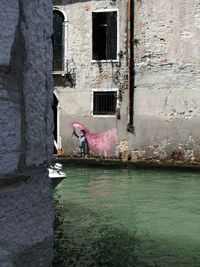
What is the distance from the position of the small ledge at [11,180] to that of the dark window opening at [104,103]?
43.9ft

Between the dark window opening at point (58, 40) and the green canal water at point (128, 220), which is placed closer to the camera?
the green canal water at point (128, 220)

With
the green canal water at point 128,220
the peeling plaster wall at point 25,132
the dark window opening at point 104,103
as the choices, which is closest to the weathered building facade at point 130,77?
the dark window opening at point 104,103

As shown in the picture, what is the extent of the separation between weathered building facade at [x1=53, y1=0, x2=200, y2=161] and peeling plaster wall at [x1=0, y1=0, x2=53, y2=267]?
12672 millimetres

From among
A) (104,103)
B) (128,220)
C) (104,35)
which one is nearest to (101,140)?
(104,103)

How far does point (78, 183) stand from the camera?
36.8 ft

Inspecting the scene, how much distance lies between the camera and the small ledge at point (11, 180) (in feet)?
3.49

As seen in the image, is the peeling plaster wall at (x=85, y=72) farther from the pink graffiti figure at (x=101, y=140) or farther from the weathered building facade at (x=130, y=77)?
the pink graffiti figure at (x=101, y=140)

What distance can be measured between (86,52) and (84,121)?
1.93 m

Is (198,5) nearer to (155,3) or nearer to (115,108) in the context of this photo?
(155,3)

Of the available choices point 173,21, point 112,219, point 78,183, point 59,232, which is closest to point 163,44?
point 173,21

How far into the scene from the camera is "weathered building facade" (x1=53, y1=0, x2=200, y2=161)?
13.7 meters

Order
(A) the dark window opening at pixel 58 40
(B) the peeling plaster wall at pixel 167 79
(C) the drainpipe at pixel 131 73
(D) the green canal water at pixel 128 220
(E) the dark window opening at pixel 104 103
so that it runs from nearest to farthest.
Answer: (D) the green canal water at pixel 128 220, (B) the peeling plaster wall at pixel 167 79, (C) the drainpipe at pixel 131 73, (E) the dark window opening at pixel 104 103, (A) the dark window opening at pixel 58 40

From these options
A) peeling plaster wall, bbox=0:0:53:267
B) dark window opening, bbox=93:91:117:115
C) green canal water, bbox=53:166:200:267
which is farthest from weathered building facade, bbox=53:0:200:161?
peeling plaster wall, bbox=0:0:53:267

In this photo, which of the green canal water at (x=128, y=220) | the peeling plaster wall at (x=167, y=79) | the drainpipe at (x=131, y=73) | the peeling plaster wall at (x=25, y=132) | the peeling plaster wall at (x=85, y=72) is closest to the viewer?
the peeling plaster wall at (x=25, y=132)
